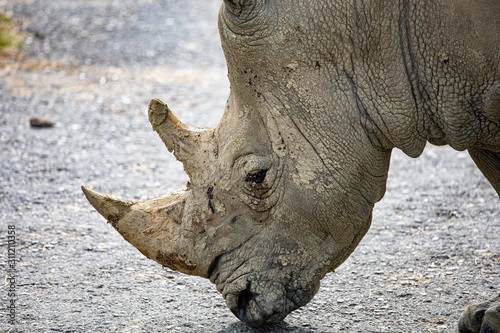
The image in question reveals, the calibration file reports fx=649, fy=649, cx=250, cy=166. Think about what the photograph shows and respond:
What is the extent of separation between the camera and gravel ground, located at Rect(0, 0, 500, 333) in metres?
3.96

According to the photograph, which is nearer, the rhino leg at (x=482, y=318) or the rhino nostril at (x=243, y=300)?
the rhino nostril at (x=243, y=300)

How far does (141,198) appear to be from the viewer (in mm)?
6031

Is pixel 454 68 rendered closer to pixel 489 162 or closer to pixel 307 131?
pixel 307 131

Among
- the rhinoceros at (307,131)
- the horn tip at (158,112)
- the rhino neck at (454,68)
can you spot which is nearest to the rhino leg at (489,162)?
the rhinoceros at (307,131)

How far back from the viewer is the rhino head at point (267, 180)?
3105 millimetres

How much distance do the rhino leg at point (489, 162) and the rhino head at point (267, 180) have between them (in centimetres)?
83

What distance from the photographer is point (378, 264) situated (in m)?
4.73

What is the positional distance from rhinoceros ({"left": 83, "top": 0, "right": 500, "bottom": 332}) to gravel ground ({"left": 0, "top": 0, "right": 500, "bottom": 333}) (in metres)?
0.62

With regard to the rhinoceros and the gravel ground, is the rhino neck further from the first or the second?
the gravel ground

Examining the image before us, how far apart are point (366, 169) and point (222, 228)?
78 cm

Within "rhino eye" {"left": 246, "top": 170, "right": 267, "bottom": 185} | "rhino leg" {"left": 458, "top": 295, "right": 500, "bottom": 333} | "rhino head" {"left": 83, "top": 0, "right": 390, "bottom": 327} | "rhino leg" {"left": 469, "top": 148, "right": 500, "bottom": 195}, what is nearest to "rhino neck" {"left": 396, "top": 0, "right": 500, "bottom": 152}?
"rhino head" {"left": 83, "top": 0, "right": 390, "bottom": 327}

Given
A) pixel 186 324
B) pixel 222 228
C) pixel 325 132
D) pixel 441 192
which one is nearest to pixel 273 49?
pixel 325 132

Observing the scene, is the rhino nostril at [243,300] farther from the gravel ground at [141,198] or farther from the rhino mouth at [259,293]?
the gravel ground at [141,198]

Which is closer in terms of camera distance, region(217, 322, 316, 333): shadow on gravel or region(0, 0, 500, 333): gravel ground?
region(217, 322, 316, 333): shadow on gravel
